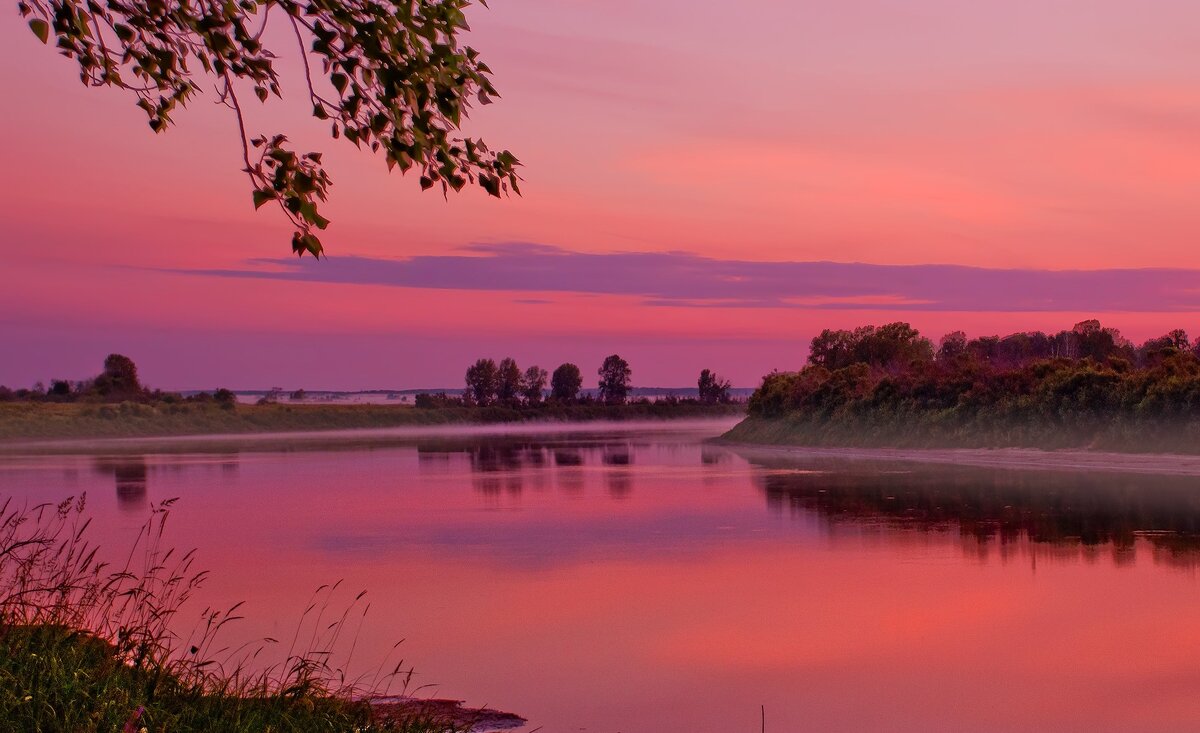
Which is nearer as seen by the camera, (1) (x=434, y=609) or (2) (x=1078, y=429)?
(1) (x=434, y=609)

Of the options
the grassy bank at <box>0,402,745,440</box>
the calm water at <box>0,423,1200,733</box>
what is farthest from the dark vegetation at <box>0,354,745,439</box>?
the calm water at <box>0,423,1200,733</box>

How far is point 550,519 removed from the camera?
29.1m

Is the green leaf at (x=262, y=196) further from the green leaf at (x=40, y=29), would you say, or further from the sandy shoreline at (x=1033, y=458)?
the sandy shoreline at (x=1033, y=458)

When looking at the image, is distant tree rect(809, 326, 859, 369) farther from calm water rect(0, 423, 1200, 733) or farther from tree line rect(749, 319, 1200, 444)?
calm water rect(0, 423, 1200, 733)

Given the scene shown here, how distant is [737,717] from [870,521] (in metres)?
16.6

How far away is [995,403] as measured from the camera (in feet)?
183

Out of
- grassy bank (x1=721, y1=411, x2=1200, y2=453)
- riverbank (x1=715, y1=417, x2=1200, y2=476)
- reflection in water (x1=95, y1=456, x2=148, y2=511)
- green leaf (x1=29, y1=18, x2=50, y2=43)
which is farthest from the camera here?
grassy bank (x1=721, y1=411, x2=1200, y2=453)

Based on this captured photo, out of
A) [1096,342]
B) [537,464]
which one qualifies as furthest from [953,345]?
[537,464]

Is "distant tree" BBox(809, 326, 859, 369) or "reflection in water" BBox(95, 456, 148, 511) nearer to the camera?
"reflection in water" BBox(95, 456, 148, 511)

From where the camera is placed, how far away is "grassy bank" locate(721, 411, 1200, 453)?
150 ft

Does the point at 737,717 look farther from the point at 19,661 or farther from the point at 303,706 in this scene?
the point at 19,661

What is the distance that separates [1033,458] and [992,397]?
26.9 ft

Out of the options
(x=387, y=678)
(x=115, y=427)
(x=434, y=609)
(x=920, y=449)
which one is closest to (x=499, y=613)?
(x=434, y=609)

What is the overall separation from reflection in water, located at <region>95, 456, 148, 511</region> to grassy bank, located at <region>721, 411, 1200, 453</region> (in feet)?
107
